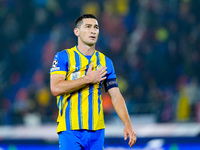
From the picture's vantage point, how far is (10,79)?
998 cm

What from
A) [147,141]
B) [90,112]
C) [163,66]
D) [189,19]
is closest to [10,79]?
[163,66]

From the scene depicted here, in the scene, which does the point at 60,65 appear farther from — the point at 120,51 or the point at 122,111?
the point at 120,51

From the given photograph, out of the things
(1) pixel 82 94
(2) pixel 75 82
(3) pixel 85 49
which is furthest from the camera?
(3) pixel 85 49

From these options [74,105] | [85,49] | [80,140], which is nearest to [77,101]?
[74,105]

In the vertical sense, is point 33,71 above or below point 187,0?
below

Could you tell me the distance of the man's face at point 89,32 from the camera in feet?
9.73

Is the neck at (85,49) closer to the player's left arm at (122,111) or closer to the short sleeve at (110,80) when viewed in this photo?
the short sleeve at (110,80)

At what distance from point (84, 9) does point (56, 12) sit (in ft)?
2.69

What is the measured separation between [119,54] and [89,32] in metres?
6.56

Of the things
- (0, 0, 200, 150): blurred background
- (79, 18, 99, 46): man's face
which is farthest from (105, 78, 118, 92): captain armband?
(0, 0, 200, 150): blurred background

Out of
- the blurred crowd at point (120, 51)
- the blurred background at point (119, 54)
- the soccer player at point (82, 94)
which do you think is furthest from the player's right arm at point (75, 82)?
the blurred crowd at point (120, 51)

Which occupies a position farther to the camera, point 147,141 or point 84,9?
point 84,9

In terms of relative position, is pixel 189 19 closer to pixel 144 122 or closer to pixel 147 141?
pixel 144 122

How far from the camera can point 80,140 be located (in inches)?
112
